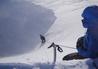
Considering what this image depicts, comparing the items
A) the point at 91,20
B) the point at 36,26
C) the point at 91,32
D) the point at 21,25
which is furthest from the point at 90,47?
the point at 21,25

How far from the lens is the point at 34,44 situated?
9070mm

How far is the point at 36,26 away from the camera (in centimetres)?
1084

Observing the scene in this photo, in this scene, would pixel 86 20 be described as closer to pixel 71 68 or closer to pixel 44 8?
pixel 71 68

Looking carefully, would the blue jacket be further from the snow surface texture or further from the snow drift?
the snow drift

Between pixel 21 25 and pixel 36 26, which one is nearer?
pixel 36 26

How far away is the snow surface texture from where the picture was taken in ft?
25.9

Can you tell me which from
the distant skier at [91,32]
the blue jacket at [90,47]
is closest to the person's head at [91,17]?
the distant skier at [91,32]

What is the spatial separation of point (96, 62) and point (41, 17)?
9.00 metres

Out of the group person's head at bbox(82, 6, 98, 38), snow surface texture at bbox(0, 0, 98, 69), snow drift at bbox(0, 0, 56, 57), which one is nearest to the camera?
person's head at bbox(82, 6, 98, 38)

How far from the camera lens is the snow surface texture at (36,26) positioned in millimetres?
7905

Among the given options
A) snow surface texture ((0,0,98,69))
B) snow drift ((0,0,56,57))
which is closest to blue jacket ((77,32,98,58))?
snow surface texture ((0,0,98,69))

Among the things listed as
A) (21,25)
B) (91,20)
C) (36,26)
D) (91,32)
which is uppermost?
(21,25)

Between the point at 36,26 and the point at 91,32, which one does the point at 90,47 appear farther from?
the point at 36,26

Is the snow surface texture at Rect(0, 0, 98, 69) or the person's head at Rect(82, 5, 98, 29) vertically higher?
the snow surface texture at Rect(0, 0, 98, 69)
